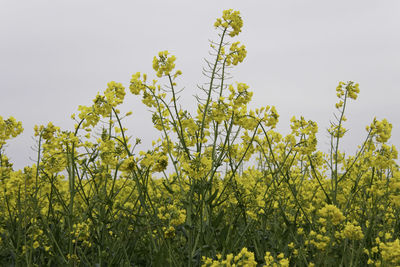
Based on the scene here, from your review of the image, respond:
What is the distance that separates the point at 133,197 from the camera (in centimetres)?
644

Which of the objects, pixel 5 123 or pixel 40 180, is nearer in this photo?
pixel 40 180

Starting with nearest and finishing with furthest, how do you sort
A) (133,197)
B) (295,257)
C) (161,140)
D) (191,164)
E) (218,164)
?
(191,164) < (218,164) < (161,140) < (295,257) < (133,197)

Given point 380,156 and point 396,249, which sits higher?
point 380,156

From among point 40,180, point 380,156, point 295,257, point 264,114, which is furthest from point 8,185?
point 380,156

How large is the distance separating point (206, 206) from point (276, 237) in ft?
5.48

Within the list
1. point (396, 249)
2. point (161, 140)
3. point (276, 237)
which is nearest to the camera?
point (396, 249)

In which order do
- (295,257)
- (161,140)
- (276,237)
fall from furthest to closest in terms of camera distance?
(276,237)
(295,257)
(161,140)

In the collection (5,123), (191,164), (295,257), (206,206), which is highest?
(5,123)

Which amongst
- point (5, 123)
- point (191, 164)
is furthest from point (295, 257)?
point (5, 123)

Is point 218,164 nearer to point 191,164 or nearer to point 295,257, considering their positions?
point 191,164

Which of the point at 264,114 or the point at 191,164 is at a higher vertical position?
the point at 264,114

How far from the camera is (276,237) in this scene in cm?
451

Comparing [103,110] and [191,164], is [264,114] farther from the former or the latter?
[103,110]

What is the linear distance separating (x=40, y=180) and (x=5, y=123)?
792mm
